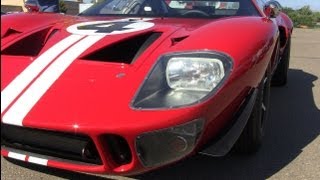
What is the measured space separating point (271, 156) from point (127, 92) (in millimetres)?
1437

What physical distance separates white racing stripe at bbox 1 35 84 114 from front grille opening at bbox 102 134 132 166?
49 cm

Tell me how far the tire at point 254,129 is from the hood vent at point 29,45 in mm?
1322

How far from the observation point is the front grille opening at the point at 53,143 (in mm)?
2268

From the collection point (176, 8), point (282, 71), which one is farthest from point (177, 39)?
point (282, 71)

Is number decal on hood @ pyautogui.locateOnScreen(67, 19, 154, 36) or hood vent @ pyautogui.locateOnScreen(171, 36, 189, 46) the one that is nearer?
hood vent @ pyautogui.locateOnScreen(171, 36, 189, 46)

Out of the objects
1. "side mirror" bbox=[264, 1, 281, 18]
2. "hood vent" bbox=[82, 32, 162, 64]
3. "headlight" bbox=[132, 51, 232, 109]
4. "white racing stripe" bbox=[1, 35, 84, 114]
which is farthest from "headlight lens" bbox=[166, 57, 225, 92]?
"side mirror" bbox=[264, 1, 281, 18]

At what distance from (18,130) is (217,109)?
94 centimetres

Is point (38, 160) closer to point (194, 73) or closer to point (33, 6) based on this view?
point (194, 73)

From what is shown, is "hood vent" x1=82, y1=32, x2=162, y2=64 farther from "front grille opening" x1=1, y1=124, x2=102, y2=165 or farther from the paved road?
the paved road

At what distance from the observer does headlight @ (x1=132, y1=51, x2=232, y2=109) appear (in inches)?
89.1

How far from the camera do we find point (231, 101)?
2.48 m

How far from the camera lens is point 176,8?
394 cm

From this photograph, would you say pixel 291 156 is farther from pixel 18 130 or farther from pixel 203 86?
pixel 18 130

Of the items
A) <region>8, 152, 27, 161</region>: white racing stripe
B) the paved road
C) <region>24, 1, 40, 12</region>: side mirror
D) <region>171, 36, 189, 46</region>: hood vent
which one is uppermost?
<region>171, 36, 189, 46</region>: hood vent
